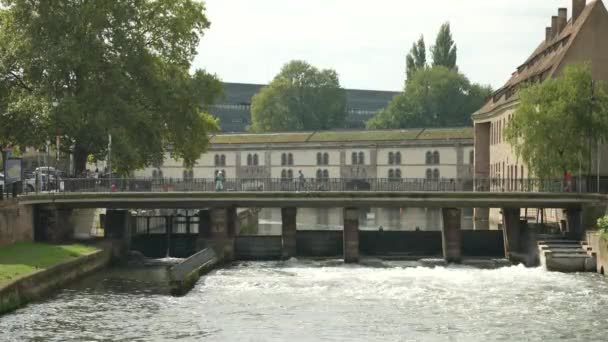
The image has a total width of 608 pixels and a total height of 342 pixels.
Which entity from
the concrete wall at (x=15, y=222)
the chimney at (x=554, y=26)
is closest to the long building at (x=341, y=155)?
the chimney at (x=554, y=26)

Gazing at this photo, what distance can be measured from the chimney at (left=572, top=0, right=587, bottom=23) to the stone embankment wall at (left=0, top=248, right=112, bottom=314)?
1948 inches

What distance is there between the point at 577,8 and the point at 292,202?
3731cm

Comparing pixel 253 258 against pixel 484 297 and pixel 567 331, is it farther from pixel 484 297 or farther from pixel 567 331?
pixel 567 331

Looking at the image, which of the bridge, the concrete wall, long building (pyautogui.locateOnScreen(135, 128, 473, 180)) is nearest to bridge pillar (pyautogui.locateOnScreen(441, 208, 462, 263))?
the bridge

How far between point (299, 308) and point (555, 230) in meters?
29.3

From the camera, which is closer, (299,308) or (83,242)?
(299,308)

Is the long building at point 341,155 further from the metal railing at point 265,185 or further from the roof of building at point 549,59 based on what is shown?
the metal railing at point 265,185

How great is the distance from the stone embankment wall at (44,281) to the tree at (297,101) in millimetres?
127477

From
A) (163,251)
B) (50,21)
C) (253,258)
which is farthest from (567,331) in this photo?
(50,21)

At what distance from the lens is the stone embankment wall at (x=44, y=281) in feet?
151

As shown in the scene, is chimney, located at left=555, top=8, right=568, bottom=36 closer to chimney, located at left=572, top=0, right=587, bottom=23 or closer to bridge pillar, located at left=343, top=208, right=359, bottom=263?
chimney, located at left=572, top=0, right=587, bottom=23

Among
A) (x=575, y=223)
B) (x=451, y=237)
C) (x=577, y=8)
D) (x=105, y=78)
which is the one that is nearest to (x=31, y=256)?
(x=451, y=237)

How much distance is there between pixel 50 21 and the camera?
266 ft

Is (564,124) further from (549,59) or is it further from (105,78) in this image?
(105,78)
